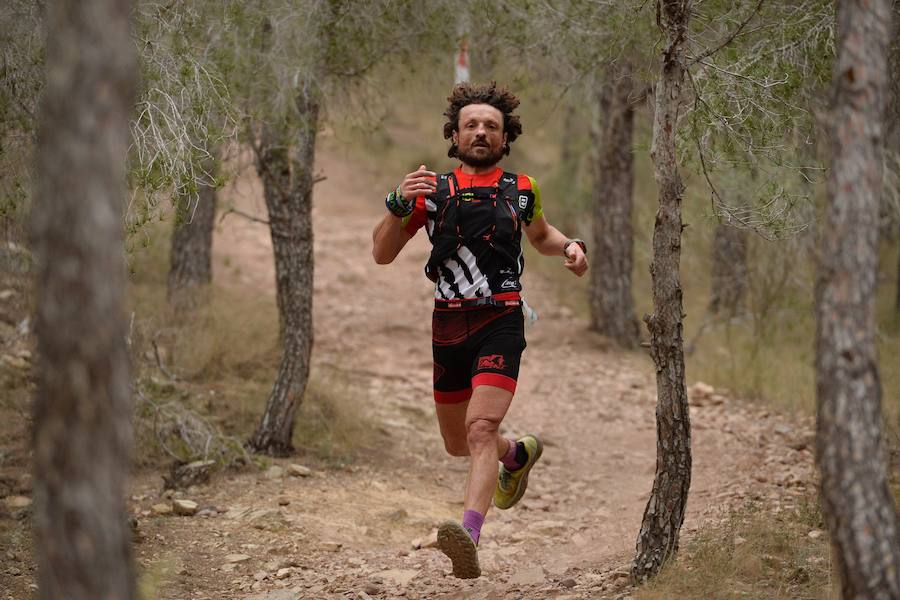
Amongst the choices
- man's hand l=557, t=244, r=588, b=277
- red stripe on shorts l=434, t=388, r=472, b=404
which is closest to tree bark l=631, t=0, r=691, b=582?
man's hand l=557, t=244, r=588, b=277

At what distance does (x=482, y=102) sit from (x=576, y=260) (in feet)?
3.12

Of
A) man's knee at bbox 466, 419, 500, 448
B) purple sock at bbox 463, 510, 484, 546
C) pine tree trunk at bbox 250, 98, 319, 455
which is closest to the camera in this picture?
purple sock at bbox 463, 510, 484, 546

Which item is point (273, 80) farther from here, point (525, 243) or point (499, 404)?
point (525, 243)

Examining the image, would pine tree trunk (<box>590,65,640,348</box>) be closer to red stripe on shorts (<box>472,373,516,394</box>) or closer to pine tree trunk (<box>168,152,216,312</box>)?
pine tree trunk (<box>168,152,216,312</box>)

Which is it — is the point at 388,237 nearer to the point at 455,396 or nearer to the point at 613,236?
the point at 455,396

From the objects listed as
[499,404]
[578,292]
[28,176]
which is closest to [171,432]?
[28,176]

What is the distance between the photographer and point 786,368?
971 centimetres

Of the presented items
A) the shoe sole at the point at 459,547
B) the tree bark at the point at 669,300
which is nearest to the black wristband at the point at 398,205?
the tree bark at the point at 669,300

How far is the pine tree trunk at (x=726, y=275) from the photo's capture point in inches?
443

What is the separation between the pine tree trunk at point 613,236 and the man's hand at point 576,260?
6.66 metres

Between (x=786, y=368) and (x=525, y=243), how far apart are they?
546 cm

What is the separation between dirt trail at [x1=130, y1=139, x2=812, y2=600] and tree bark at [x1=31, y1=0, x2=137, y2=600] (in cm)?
244

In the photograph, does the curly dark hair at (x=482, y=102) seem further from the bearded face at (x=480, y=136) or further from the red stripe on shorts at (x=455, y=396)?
the red stripe on shorts at (x=455, y=396)

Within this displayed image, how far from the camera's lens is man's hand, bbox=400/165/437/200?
4551 mm
